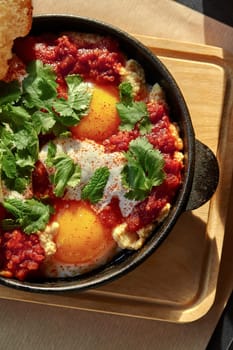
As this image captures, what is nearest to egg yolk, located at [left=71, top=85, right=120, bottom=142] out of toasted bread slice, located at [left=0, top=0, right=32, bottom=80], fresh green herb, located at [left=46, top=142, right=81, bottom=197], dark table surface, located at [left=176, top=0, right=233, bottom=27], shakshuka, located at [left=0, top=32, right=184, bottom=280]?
shakshuka, located at [left=0, top=32, right=184, bottom=280]

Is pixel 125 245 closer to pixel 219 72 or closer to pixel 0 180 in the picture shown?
pixel 0 180

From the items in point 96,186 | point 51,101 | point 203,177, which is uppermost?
point 51,101

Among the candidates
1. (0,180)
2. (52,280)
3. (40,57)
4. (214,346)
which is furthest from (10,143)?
(214,346)

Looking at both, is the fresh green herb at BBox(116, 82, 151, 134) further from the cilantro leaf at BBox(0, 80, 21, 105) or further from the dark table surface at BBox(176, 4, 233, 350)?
the dark table surface at BBox(176, 4, 233, 350)

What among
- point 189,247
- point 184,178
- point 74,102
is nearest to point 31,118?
point 74,102

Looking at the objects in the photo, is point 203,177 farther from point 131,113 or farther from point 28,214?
point 28,214
